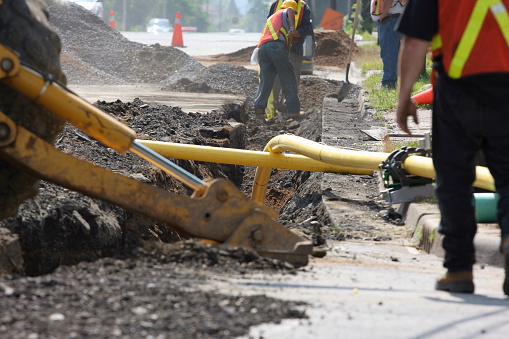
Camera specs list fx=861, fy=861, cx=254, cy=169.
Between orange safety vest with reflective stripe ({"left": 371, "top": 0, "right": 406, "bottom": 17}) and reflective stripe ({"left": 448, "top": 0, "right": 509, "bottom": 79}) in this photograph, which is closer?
reflective stripe ({"left": 448, "top": 0, "right": 509, "bottom": 79})

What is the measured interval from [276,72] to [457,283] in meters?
10.6

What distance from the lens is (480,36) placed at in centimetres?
387

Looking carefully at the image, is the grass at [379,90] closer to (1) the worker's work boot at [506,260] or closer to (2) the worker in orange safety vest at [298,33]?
(2) the worker in orange safety vest at [298,33]

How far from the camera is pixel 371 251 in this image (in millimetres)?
5355

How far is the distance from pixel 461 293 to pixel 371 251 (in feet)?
4.42

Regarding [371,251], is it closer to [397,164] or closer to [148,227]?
[397,164]

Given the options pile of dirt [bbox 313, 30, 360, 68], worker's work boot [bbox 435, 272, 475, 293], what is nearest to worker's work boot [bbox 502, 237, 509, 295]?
worker's work boot [bbox 435, 272, 475, 293]

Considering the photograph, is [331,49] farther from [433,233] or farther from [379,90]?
[433,233]

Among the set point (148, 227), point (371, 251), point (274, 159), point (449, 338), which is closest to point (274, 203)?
point (274, 159)

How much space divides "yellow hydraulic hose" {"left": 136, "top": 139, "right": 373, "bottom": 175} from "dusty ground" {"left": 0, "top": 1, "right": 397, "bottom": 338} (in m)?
0.29

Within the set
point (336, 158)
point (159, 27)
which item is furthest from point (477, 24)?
point (159, 27)

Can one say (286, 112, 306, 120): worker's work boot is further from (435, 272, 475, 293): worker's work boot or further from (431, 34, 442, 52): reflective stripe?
(435, 272, 475, 293): worker's work boot

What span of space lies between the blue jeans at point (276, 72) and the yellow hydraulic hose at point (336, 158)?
20.4ft

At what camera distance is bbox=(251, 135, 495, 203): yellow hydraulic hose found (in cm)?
608
